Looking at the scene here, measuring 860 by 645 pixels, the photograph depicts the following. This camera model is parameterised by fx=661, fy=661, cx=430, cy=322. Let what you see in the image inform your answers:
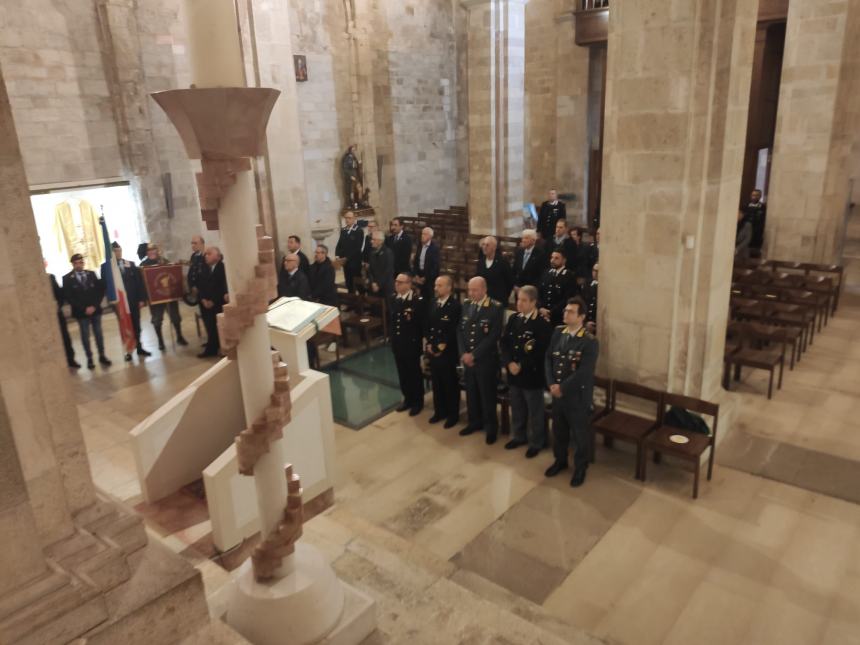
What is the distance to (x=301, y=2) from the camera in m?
15.1

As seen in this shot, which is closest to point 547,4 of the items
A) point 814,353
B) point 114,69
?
point 114,69

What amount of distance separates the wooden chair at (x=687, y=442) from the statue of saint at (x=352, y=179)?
12.0 metres

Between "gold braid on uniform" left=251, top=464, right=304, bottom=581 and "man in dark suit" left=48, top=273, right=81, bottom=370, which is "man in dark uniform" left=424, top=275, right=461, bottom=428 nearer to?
"gold braid on uniform" left=251, top=464, right=304, bottom=581

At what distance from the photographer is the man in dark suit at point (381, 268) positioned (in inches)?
393

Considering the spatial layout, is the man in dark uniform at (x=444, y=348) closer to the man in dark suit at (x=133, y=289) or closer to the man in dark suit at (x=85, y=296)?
the man in dark suit at (x=133, y=289)

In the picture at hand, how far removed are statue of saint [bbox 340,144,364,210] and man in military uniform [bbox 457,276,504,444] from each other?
35.2 ft

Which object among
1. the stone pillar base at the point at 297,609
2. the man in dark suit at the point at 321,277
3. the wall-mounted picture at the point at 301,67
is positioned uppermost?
the wall-mounted picture at the point at 301,67

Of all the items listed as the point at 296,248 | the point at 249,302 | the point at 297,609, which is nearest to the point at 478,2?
the point at 296,248

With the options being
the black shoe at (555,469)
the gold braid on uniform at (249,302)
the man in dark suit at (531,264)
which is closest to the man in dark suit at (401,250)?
the man in dark suit at (531,264)

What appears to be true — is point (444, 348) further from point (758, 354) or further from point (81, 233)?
point (81, 233)

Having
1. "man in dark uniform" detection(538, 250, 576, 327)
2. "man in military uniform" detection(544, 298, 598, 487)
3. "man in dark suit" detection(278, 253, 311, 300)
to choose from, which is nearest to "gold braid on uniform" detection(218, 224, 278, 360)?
"man in military uniform" detection(544, 298, 598, 487)

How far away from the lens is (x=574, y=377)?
18.9 feet

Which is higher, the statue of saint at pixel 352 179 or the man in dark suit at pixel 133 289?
the statue of saint at pixel 352 179

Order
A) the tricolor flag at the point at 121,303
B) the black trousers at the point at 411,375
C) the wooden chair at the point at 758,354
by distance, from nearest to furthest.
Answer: the black trousers at the point at 411,375 < the wooden chair at the point at 758,354 < the tricolor flag at the point at 121,303
